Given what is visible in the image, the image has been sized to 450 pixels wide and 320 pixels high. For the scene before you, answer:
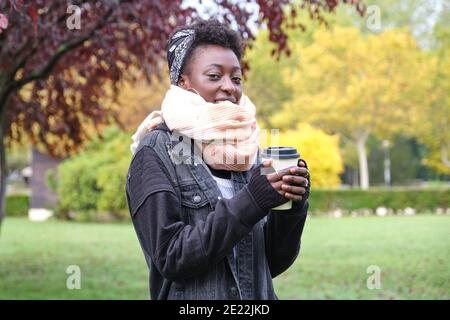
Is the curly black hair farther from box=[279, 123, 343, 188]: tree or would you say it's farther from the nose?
box=[279, 123, 343, 188]: tree

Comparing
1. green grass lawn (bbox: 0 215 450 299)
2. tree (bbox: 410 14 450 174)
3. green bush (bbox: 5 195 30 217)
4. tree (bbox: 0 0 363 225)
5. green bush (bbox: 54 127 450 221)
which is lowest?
green grass lawn (bbox: 0 215 450 299)

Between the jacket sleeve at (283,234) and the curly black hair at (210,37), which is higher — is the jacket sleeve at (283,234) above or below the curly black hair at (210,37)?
below

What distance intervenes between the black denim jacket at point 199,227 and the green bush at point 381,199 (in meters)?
22.7

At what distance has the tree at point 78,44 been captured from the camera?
5.62 m

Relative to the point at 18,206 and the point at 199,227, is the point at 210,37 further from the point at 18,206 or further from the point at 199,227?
the point at 18,206

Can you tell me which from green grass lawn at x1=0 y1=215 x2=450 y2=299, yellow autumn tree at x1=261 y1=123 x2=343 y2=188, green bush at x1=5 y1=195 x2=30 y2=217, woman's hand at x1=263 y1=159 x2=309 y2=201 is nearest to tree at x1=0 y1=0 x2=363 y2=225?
green grass lawn at x1=0 y1=215 x2=450 y2=299

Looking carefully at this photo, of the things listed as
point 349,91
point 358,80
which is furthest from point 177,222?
point 358,80

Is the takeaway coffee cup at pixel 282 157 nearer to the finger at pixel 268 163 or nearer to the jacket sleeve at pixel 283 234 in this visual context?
the finger at pixel 268 163

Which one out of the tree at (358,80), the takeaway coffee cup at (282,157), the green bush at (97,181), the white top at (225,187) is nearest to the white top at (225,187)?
the white top at (225,187)

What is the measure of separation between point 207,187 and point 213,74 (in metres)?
0.36

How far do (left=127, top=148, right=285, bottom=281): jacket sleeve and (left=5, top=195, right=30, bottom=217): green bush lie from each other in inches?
990

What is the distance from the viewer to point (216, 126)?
2000mm

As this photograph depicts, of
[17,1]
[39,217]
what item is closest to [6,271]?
[17,1]

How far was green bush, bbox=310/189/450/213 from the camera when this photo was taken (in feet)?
80.9
